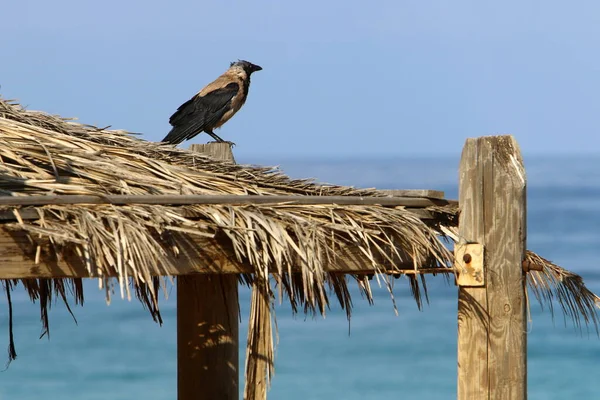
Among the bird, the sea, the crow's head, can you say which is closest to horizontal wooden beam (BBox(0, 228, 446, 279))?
the bird

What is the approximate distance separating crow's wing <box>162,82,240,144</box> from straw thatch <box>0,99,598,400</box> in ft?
6.44

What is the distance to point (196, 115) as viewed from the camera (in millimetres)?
6758

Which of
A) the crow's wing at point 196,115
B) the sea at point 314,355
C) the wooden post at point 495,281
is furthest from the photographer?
the sea at point 314,355

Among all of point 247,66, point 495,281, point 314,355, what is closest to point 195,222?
point 495,281

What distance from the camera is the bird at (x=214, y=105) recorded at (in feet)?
22.0

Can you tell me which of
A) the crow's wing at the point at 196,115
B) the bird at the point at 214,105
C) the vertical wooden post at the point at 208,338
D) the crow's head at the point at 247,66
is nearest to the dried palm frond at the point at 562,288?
the vertical wooden post at the point at 208,338

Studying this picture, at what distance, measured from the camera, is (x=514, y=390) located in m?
3.83

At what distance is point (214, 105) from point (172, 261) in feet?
11.9


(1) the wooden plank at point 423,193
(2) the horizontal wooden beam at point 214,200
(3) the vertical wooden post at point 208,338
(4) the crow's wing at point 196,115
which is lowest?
(3) the vertical wooden post at point 208,338

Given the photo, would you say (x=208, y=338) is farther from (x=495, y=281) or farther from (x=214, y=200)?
(x=495, y=281)

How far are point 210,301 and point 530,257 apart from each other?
1.67m

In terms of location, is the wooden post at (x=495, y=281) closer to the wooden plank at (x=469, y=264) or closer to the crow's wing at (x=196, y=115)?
the wooden plank at (x=469, y=264)

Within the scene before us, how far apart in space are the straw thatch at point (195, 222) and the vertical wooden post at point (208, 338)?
0.43m

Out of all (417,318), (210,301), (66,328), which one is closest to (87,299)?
(66,328)
